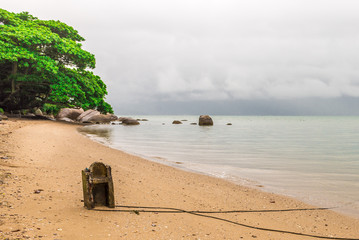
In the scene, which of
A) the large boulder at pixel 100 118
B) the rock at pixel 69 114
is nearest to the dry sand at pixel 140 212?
the rock at pixel 69 114

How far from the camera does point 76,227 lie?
3.86 m

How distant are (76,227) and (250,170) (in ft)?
27.8

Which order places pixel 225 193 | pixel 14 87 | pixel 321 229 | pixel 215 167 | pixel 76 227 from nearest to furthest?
pixel 76 227, pixel 321 229, pixel 225 193, pixel 215 167, pixel 14 87

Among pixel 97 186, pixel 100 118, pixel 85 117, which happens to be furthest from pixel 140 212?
pixel 100 118

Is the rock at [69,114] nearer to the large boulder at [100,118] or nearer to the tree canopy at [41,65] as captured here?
the large boulder at [100,118]

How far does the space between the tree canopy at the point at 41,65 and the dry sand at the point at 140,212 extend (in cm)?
2256

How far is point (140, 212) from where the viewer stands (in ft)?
15.8

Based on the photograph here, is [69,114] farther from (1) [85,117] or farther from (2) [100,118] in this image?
(2) [100,118]

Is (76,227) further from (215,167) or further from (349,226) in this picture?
(215,167)

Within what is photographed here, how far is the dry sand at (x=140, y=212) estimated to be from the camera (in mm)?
3869

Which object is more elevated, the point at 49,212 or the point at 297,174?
the point at 49,212

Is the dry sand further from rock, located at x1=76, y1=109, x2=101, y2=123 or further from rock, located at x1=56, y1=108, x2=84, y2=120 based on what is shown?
rock, located at x1=56, y1=108, x2=84, y2=120

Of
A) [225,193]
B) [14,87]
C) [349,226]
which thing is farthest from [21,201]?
[14,87]

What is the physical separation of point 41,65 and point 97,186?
1030 inches
